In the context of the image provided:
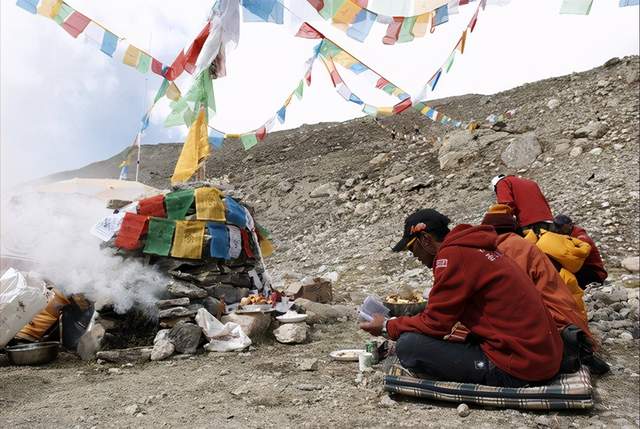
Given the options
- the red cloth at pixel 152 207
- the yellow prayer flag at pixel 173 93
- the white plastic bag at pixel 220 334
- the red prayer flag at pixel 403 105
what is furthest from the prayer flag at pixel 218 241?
the red prayer flag at pixel 403 105

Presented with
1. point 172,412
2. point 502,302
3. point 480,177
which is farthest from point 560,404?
point 480,177

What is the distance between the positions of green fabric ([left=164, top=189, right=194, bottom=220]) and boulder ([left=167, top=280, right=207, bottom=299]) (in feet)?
2.76

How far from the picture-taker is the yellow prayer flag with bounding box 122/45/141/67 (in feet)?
24.3

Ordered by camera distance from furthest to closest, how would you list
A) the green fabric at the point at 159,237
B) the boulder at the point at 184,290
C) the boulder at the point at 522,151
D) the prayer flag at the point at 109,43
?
the boulder at the point at 522,151
the prayer flag at the point at 109,43
the green fabric at the point at 159,237
the boulder at the point at 184,290

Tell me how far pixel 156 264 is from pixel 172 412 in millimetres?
2798

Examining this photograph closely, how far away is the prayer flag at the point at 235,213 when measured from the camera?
19.5 ft

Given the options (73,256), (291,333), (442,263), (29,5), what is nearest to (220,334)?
(291,333)

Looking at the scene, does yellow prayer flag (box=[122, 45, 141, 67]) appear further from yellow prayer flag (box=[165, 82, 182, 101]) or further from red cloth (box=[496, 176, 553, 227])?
red cloth (box=[496, 176, 553, 227])

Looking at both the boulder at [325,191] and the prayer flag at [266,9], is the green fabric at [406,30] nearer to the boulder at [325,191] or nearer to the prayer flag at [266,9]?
the prayer flag at [266,9]

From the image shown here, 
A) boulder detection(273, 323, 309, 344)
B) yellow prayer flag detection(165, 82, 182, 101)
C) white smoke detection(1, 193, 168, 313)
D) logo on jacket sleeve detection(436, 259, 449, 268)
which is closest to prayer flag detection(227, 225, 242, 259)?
white smoke detection(1, 193, 168, 313)

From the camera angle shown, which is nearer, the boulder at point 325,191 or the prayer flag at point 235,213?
the prayer flag at point 235,213

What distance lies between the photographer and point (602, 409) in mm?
2752

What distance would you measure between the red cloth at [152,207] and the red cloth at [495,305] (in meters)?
3.91

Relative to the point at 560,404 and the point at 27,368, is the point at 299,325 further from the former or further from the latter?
the point at 560,404
